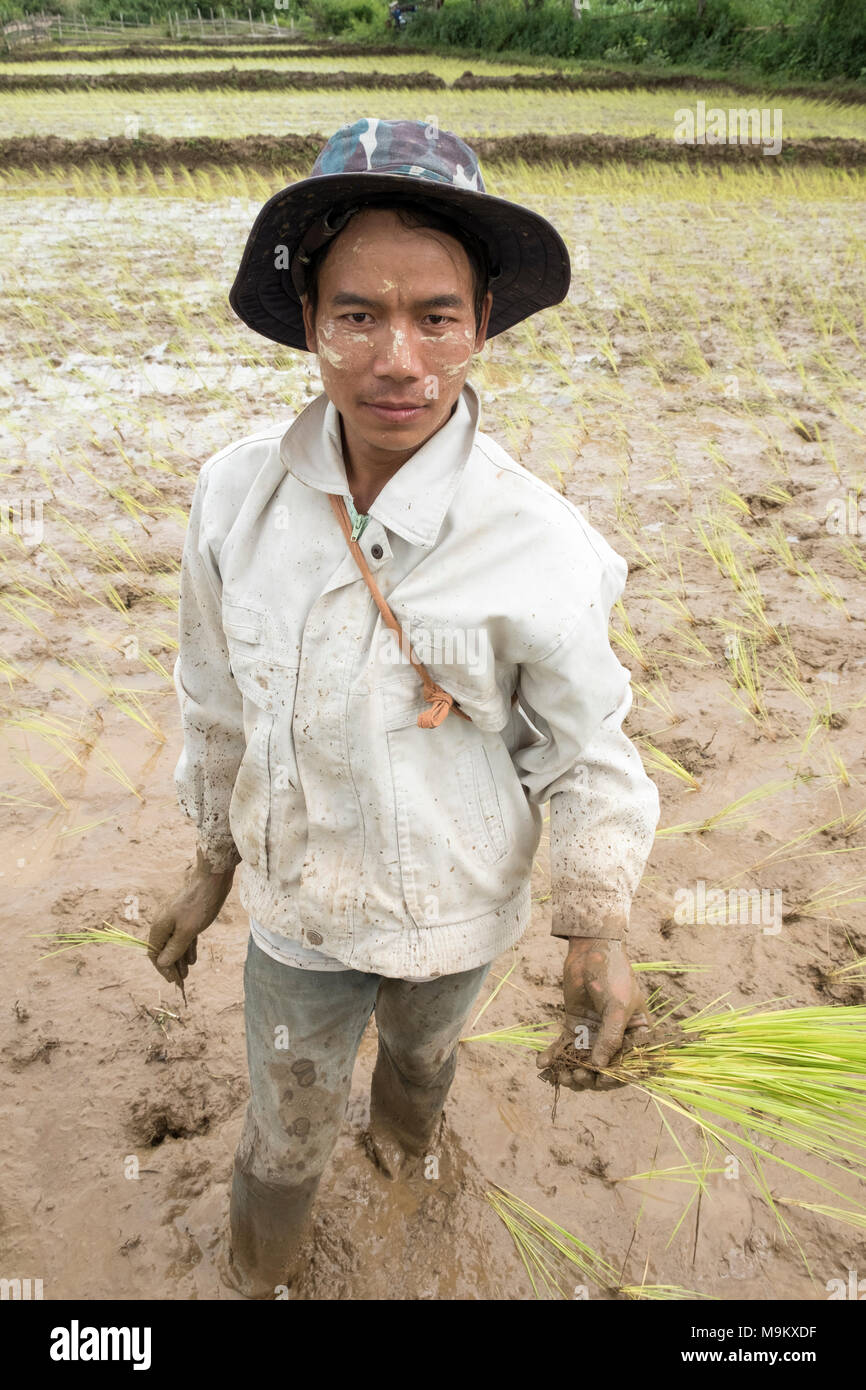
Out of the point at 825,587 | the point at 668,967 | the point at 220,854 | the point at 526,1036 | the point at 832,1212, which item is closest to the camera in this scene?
the point at 220,854

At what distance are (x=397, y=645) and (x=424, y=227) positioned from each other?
Answer: 410 millimetres

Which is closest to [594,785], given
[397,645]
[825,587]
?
[397,645]

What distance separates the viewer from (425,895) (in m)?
1.14

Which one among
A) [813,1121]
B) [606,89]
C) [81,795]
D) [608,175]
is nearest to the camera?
[813,1121]

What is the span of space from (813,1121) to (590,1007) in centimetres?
54

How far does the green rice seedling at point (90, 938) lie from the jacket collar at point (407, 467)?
1196 mm

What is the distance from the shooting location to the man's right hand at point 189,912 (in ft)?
4.64

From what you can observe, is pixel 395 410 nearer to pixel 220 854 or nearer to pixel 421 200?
pixel 421 200

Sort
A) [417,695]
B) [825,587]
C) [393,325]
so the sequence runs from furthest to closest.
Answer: [825,587] → [417,695] → [393,325]

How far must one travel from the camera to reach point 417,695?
1.07 meters

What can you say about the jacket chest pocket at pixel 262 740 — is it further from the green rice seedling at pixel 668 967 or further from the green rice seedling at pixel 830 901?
the green rice seedling at pixel 830 901

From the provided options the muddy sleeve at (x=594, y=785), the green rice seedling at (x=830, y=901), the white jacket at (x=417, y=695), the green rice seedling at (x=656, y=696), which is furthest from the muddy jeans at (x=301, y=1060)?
the green rice seedling at (x=656, y=696)
